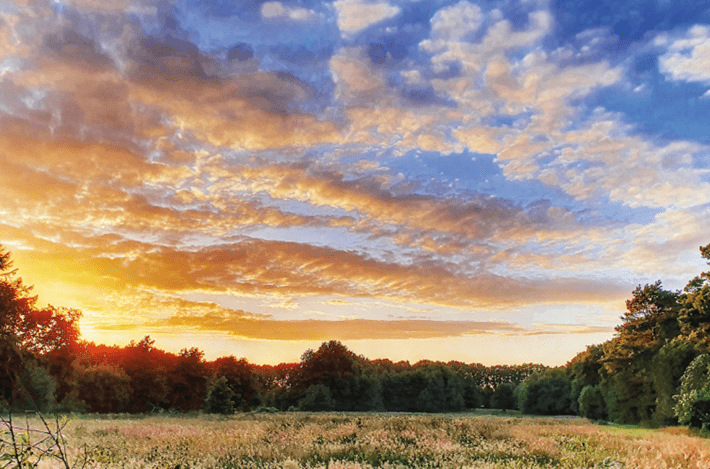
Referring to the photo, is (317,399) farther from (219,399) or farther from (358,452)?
(358,452)

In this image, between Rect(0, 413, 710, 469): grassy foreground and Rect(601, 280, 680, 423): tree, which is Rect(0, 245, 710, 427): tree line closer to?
Rect(601, 280, 680, 423): tree

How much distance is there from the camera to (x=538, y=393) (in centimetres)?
10356

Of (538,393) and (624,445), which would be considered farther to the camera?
(538,393)

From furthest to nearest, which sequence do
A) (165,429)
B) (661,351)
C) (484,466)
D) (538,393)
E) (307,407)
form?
(538,393)
(307,407)
(661,351)
(165,429)
(484,466)

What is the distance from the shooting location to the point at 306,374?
84.2 metres

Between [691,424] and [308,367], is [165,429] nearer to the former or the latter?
[691,424]

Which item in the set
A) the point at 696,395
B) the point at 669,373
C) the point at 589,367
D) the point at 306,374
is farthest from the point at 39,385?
the point at 589,367

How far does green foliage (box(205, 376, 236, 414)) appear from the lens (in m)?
42.0

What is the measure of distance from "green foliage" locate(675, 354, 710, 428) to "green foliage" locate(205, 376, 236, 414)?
32.4 metres

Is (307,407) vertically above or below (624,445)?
below

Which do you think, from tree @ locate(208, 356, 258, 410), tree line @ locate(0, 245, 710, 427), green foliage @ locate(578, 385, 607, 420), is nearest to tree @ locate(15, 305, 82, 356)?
tree line @ locate(0, 245, 710, 427)

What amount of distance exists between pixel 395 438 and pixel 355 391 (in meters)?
73.9

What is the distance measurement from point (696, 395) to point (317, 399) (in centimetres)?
5453

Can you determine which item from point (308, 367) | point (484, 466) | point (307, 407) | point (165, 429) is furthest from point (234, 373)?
point (484, 466)
